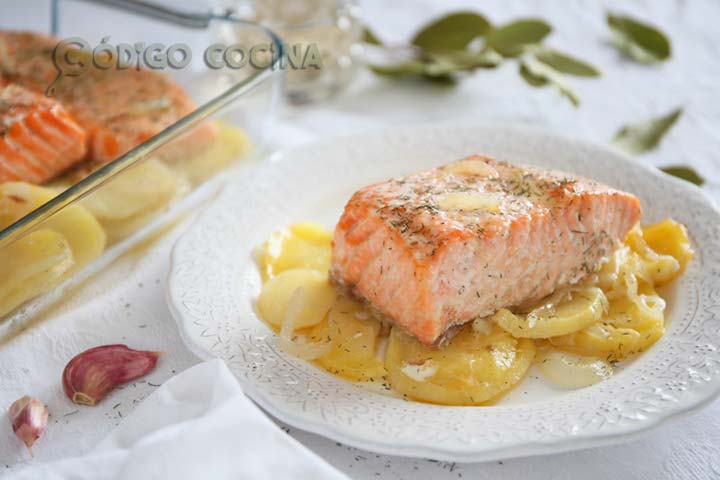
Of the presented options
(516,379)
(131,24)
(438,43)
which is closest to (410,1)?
(438,43)

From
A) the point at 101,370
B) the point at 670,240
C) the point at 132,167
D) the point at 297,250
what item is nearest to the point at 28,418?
the point at 101,370

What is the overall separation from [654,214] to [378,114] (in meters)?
1.90


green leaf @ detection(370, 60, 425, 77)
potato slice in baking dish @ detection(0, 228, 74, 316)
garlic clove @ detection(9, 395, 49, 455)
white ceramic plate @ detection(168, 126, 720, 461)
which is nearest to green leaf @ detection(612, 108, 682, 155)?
white ceramic plate @ detection(168, 126, 720, 461)

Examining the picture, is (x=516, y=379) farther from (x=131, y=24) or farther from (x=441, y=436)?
(x=131, y=24)

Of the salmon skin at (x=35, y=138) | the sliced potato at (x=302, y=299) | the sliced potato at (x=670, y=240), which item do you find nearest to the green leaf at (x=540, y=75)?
the sliced potato at (x=670, y=240)

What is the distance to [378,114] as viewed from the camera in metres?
5.00

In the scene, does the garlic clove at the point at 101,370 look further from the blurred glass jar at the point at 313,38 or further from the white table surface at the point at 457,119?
the blurred glass jar at the point at 313,38

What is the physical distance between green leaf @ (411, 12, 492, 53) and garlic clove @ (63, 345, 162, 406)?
2821 mm

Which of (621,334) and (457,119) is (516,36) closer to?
(457,119)

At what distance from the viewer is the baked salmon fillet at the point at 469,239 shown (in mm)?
2896

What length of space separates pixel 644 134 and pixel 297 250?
221cm

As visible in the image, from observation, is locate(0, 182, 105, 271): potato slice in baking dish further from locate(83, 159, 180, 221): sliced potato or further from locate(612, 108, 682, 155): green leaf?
locate(612, 108, 682, 155): green leaf

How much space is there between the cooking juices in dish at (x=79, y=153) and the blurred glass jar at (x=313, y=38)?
2.48ft

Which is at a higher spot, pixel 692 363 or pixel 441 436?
pixel 692 363
